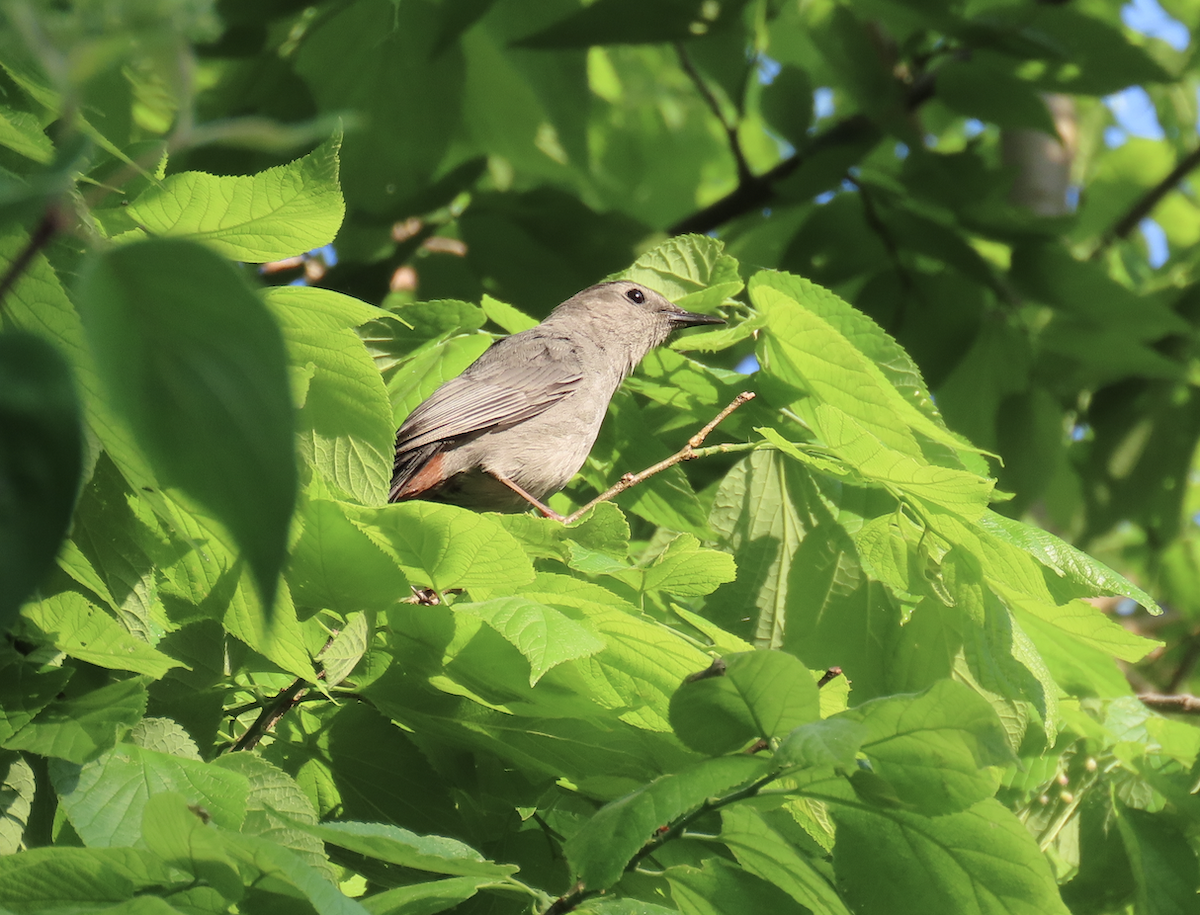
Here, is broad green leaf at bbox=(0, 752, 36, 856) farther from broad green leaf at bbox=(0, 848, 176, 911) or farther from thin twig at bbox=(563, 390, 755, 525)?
thin twig at bbox=(563, 390, 755, 525)

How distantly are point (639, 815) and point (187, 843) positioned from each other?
0.53 metres

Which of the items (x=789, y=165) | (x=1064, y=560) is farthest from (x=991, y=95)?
(x=1064, y=560)

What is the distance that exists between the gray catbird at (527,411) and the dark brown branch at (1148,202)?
288cm

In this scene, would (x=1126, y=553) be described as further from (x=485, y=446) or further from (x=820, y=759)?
(x=820, y=759)

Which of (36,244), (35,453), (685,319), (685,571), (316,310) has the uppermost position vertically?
(36,244)

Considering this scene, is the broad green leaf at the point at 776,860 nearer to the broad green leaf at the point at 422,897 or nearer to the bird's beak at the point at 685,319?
the broad green leaf at the point at 422,897

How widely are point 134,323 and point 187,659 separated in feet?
3.97

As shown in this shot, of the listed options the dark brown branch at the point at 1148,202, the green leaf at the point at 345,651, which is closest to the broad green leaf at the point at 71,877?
the green leaf at the point at 345,651

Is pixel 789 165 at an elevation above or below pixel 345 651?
above

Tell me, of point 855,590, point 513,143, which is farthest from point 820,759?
point 513,143

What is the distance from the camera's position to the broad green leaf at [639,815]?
4.20 ft

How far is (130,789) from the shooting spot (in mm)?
1448

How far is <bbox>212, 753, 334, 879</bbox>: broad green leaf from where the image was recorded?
143 centimetres

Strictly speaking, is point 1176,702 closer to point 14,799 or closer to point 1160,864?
point 1160,864
